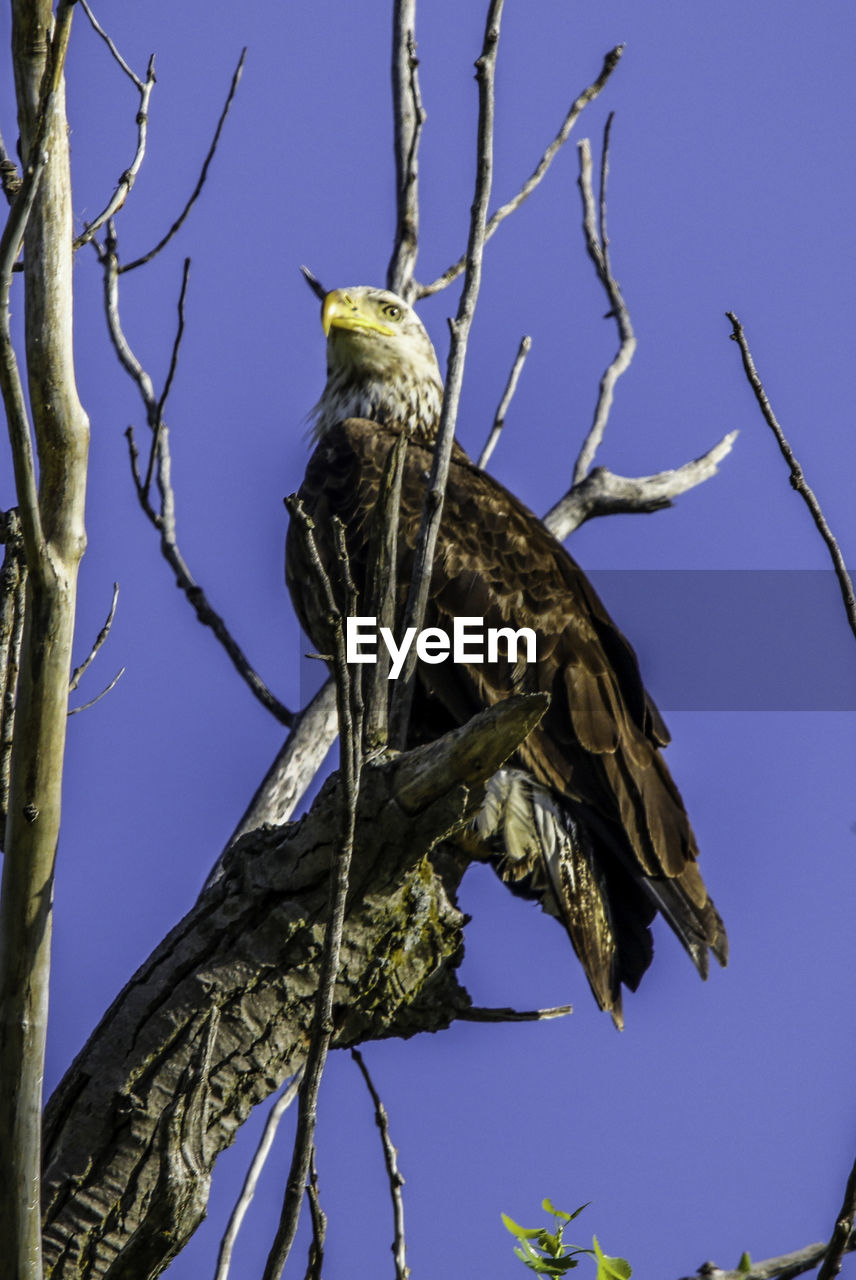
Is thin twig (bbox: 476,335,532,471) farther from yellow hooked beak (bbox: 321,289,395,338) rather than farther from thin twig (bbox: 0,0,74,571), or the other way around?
thin twig (bbox: 0,0,74,571)

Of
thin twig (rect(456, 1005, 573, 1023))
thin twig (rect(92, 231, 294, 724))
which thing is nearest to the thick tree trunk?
thin twig (rect(456, 1005, 573, 1023))

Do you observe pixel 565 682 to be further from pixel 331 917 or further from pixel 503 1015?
pixel 331 917

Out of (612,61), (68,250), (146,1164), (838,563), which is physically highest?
(612,61)

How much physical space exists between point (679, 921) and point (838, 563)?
7.37 ft

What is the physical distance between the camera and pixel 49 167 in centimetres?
200

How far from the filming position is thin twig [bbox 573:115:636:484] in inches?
205

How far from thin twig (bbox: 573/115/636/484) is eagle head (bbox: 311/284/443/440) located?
609mm

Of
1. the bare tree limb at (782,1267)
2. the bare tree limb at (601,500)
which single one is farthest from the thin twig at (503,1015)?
the bare tree limb at (601,500)

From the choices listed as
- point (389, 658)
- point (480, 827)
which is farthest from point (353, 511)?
point (389, 658)

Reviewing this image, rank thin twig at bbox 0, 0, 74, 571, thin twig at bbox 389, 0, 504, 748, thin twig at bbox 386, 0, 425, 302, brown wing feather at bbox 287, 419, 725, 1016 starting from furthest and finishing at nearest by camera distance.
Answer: thin twig at bbox 386, 0, 425, 302
brown wing feather at bbox 287, 419, 725, 1016
thin twig at bbox 389, 0, 504, 748
thin twig at bbox 0, 0, 74, 571

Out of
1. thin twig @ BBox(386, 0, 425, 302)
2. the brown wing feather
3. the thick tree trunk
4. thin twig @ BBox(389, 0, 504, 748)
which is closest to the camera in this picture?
thin twig @ BBox(389, 0, 504, 748)

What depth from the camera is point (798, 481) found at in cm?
205

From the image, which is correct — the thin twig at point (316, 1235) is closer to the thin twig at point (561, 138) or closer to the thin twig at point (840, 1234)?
the thin twig at point (840, 1234)

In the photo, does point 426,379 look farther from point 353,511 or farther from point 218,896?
point 218,896
